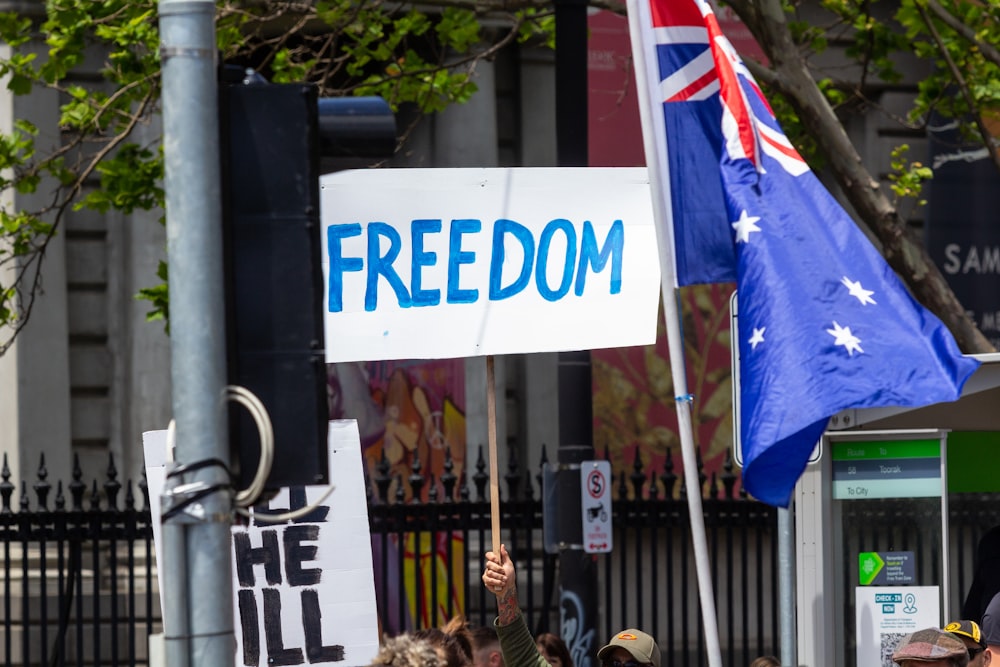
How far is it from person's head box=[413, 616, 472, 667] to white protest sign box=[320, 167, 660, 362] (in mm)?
1365

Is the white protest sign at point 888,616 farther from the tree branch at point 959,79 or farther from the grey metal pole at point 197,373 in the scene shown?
the tree branch at point 959,79

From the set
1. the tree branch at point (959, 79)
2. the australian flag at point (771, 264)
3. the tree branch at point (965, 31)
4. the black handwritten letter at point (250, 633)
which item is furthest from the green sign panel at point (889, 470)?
the tree branch at point (965, 31)

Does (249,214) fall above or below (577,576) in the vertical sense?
above

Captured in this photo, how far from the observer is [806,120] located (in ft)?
31.7

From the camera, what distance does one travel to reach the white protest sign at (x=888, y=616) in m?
7.07

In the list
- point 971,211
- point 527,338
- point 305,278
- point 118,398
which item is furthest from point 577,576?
point 971,211

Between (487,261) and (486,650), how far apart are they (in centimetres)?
182

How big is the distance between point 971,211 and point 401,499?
7.30 m

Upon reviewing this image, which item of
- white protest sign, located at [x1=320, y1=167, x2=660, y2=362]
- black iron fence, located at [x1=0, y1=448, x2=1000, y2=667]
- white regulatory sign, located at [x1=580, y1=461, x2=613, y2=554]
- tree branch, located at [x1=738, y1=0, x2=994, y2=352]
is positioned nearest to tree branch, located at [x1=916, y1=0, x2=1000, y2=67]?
tree branch, located at [x1=738, y1=0, x2=994, y2=352]

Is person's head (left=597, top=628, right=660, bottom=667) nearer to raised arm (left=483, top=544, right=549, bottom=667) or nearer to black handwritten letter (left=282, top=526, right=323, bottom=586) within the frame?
raised arm (left=483, top=544, right=549, bottom=667)

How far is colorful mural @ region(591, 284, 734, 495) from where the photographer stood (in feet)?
47.0

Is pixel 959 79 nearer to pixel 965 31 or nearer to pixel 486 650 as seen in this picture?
pixel 965 31

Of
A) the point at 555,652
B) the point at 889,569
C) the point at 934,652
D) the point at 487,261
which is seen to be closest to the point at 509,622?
the point at 487,261

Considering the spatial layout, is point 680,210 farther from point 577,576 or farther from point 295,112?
point 577,576
